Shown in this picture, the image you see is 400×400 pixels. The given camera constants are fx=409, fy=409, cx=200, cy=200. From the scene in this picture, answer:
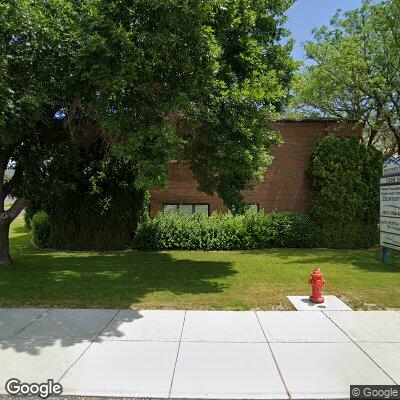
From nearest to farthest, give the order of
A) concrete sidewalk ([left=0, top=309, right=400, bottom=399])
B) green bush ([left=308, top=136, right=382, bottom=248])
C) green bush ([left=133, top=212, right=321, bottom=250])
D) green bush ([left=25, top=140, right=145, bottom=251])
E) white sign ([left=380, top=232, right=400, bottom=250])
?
concrete sidewalk ([left=0, top=309, right=400, bottom=399])
white sign ([left=380, top=232, right=400, bottom=250])
green bush ([left=25, top=140, right=145, bottom=251])
green bush ([left=133, top=212, right=321, bottom=250])
green bush ([left=308, top=136, right=382, bottom=248])

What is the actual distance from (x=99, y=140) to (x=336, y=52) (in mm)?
11443

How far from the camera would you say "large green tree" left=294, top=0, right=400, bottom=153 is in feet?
57.1

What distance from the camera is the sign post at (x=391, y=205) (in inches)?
497

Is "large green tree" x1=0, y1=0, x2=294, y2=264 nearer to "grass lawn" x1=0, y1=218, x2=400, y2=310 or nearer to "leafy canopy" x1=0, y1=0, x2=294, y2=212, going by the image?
"leafy canopy" x1=0, y1=0, x2=294, y2=212

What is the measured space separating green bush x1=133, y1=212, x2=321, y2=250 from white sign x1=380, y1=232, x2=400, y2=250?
14.8ft

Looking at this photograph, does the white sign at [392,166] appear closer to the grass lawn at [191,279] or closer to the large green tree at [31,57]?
the grass lawn at [191,279]

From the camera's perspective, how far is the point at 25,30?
28.1 feet

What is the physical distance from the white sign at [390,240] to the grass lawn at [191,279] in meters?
0.71

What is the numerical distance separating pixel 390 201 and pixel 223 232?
6.51 m

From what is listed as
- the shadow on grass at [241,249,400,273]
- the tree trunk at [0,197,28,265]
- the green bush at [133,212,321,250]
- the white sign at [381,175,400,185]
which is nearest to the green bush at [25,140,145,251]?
the green bush at [133,212,321,250]

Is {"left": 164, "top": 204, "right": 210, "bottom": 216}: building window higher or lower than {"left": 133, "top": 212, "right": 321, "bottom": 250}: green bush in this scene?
higher

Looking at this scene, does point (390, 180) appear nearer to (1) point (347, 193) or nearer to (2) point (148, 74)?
(1) point (347, 193)

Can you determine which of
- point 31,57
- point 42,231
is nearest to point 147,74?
point 31,57

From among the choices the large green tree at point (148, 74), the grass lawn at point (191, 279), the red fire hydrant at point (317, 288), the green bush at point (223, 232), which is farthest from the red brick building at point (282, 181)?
the red fire hydrant at point (317, 288)
